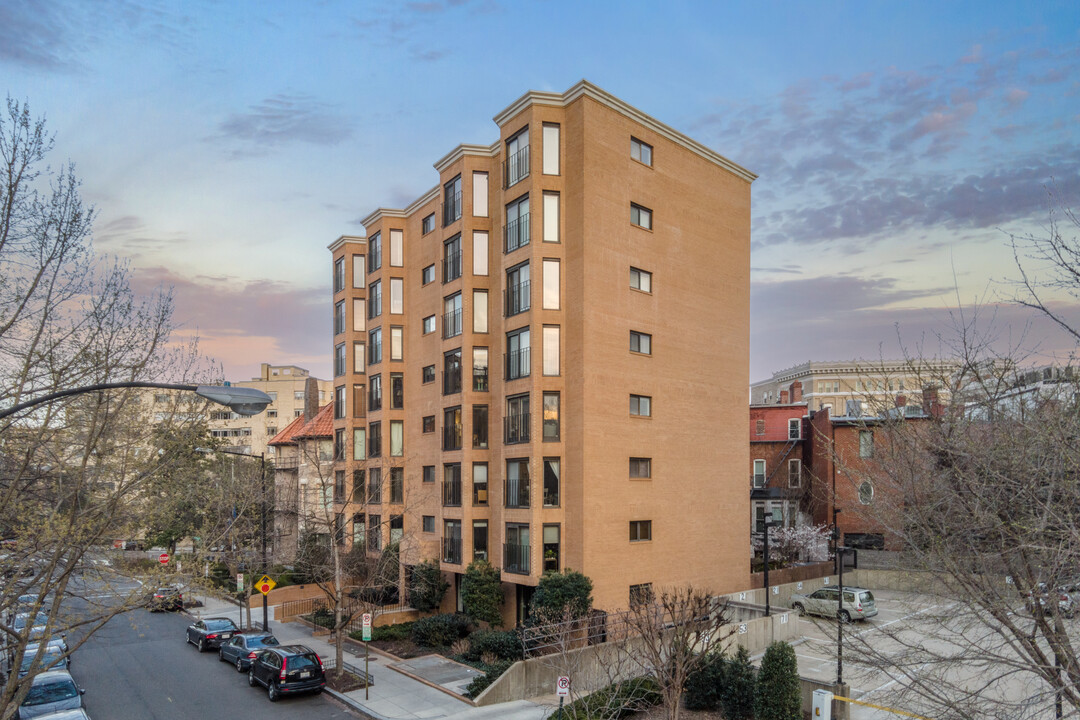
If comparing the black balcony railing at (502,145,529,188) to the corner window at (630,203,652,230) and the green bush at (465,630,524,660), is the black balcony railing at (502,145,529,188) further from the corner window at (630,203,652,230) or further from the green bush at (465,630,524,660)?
the green bush at (465,630,524,660)

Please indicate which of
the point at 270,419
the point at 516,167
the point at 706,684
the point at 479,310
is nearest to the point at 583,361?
the point at 479,310

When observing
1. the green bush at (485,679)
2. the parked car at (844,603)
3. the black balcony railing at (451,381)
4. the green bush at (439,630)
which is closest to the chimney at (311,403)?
the black balcony railing at (451,381)

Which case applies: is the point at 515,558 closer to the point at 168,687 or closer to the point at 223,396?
the point at 168,687

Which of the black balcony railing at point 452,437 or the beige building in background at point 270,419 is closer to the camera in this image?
the black balcony railing at point 452,437

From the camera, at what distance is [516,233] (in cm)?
2961

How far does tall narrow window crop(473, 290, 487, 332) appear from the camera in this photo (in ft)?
105

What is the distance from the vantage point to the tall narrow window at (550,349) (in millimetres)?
28172

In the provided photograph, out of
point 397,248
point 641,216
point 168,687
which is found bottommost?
point 168,687

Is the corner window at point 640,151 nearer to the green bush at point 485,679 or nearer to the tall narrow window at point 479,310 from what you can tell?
the tall narrow window at point 479,310

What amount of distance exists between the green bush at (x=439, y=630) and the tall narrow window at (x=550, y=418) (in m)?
8.46

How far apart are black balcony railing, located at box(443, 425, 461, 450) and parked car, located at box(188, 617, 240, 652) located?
11.7 m

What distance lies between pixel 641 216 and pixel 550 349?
6.91 metres

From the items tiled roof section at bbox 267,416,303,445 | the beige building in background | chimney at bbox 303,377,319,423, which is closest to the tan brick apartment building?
chimney at bbox 303,377,319,423

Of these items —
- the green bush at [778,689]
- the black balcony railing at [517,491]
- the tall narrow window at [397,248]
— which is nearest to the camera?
the green bush at [778,689]
